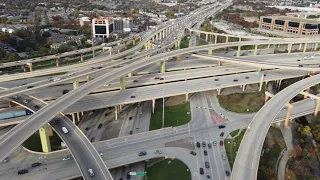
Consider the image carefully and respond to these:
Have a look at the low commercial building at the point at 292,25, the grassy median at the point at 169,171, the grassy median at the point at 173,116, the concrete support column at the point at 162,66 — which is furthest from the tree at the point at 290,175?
the low commercial building at the point at 292,25

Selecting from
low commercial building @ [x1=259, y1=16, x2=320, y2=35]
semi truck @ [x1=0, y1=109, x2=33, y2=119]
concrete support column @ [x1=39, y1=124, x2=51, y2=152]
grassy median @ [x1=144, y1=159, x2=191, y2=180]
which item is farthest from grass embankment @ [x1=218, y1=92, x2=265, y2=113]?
low commercial building @ [x1=259, y1=16, x2=320, y2=35]

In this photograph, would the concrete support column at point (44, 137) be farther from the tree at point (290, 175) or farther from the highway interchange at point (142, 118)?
the tree at point (290, 175)

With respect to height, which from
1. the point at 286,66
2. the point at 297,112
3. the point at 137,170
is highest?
the point at 286,66

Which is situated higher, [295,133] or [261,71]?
[261,71]

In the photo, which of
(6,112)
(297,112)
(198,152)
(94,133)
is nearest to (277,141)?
(297,112)

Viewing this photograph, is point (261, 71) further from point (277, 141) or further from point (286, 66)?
point (277, 141)

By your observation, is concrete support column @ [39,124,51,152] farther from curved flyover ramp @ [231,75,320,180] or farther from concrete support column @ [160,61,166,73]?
concrete support column @ [160,61,166,73]

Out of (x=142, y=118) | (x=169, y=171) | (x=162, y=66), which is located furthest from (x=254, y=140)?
(x=162, y=66)
